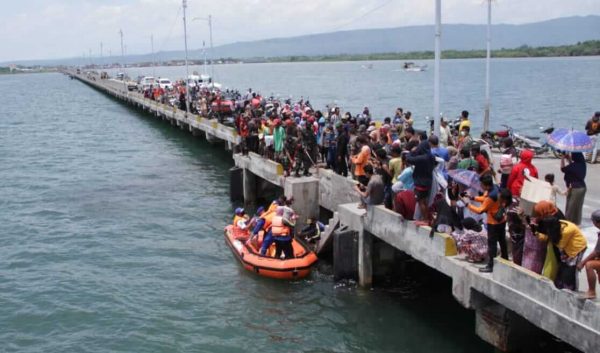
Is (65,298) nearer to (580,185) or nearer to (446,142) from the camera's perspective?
(446,142)

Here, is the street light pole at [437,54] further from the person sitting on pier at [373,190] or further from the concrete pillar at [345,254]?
the concrete pillar at [345,254]

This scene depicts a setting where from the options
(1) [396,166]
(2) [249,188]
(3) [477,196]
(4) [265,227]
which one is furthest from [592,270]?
(2) [249,188]

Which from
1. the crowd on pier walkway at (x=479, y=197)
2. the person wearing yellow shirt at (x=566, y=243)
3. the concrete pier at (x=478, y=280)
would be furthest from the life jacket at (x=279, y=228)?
the person wearing yellow shirt at (x=566, y=243)

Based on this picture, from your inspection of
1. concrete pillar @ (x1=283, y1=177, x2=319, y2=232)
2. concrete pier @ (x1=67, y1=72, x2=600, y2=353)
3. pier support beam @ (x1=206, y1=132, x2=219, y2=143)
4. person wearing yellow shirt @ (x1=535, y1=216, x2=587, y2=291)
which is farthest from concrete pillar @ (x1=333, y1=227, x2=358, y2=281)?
pier support beam @ (x1=206, y1=132, x2=219, y2=143)

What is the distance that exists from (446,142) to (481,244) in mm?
6551

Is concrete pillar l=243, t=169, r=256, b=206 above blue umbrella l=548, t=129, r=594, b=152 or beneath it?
beneath

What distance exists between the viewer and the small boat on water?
1541 cm

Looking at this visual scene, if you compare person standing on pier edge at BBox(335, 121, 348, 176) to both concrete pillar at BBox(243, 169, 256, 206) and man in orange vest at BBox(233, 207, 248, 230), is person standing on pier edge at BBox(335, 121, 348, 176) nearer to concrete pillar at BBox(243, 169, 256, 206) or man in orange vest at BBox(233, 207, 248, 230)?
man in orange vest at BBox(233, 207, 248, 230)

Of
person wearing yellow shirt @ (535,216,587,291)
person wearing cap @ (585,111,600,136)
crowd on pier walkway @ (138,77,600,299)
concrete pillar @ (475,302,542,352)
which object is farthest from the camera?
person wearing cap @ (585,111,600,136)

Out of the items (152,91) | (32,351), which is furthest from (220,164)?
(152,91)

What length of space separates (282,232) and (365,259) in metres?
2.17

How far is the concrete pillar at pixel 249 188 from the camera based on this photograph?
23.7 m

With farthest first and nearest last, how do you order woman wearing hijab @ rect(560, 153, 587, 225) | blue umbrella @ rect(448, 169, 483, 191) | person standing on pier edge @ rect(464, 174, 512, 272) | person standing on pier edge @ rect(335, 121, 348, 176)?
person standing on pier edge @ rect(335, 121, 348, 176) < woman wearing hijab @ rect(560, 153, 587, 225) < blue umbrella @ rect(448, 169, 483, 191) < person standing on pier edge @ rect(464, 174, 512, 272)

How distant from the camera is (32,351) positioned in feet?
42.6
